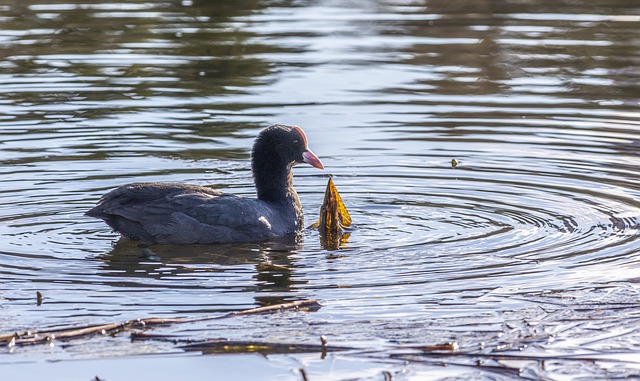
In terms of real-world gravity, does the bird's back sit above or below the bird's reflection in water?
above

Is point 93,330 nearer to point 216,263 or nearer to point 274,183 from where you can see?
point 216,263

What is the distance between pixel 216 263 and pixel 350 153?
3731mm

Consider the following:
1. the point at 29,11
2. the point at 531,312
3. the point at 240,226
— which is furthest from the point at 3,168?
the point at 29,11

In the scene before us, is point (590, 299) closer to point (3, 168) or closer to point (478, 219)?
point (478, 219)

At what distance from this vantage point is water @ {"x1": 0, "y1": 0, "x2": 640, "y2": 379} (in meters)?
7.85

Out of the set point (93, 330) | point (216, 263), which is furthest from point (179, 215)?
point (93, 330)

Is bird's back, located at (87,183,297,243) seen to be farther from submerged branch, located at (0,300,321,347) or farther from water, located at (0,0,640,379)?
submerged branch, located at (0,300,321,347)

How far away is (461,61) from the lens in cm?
1752

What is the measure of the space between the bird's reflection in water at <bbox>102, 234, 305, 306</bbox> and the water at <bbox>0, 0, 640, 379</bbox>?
0.03 m

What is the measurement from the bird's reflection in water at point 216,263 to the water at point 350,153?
3cm

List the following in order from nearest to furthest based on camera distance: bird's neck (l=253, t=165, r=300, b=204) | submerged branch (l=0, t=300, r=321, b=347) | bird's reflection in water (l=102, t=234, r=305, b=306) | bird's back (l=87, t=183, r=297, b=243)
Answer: submerged branch (l=0, t=300, r=321, b=347), bird's reflection in water (l=102, t=234, r=305, b=306), bird's back (l=87, t=183, r=297, b=243), bird's neck (l=253, t=165, r=300, b=204)

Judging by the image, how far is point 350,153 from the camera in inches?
494

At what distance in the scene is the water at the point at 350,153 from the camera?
25.7 ft

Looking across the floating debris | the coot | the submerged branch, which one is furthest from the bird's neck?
the submerged branch
